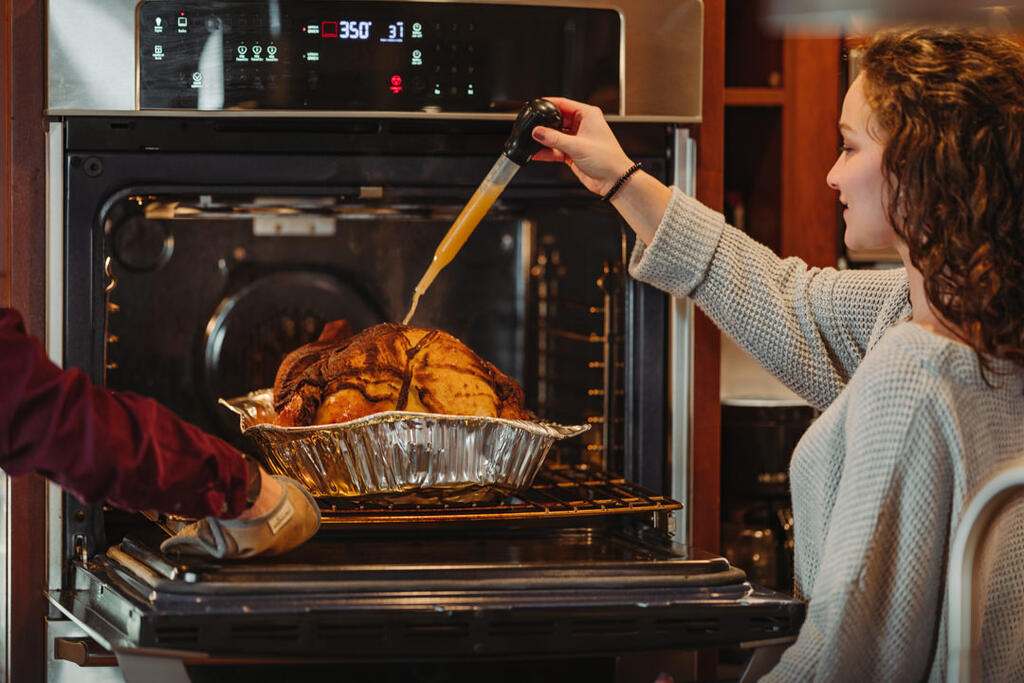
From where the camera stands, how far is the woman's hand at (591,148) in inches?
51.0

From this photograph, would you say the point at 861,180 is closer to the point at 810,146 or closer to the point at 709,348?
the point at 709,348

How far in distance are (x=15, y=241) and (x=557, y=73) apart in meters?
0.64

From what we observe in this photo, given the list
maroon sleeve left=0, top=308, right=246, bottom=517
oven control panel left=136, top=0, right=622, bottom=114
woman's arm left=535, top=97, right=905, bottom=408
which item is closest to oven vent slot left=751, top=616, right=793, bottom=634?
woman's arm left=535, top=97, right=905, bottom=408

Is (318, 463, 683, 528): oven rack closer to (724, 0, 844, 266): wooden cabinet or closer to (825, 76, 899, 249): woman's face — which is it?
(825, 76, 899, 249): woman's face

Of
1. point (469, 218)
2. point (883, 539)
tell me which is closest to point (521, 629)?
point (883, 539)

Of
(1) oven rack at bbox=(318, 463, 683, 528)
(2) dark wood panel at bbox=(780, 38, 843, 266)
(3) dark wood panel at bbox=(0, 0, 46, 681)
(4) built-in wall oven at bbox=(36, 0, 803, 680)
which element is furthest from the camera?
(2) dark wood panel at bbox=(780, 38, 843, 266)

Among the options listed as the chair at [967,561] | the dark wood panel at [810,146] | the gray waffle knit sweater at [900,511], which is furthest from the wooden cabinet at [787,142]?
the chair at [967,561]

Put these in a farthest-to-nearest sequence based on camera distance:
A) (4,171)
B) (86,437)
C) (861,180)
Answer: (4,171)
(861,180)
(86,437)

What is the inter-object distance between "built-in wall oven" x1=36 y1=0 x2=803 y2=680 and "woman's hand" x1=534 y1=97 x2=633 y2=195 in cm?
3

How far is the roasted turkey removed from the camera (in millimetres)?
1298

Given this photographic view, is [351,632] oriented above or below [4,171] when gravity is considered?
below

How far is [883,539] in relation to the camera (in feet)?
3.33

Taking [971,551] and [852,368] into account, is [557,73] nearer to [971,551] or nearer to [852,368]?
[852,368]

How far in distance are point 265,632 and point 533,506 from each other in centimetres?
34
